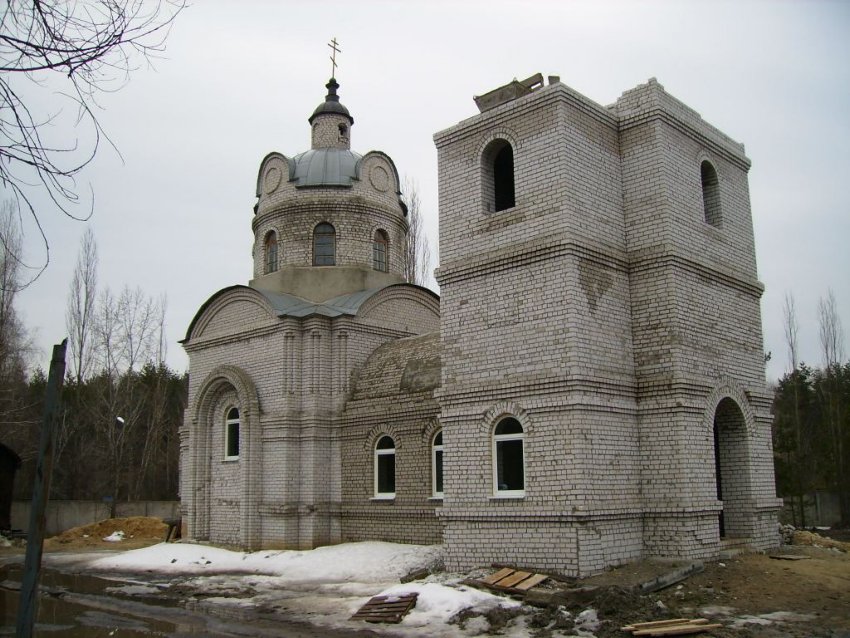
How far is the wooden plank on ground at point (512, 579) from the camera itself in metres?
10.3

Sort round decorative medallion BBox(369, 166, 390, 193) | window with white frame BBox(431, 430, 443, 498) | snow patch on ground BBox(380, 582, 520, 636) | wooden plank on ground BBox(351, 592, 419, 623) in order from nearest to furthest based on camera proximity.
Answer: snow patch on ground BBox(380, 582, 520, 636) → wooden plank on ground BBox(351, 592, 419, 623) → window with white frame BBox(431, 430, 443, 498) → round decorative medallion BBox(369, 166, 390, 193)

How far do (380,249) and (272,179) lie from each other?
3347 mm

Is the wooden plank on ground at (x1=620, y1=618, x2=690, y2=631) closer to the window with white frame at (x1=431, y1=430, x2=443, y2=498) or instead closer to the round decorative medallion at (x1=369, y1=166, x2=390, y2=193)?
the window with white frame at (x1=431, y1=430, x2=443, y2=498)

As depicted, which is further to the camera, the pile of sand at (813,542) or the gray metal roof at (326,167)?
the gray metal roof at (326,167)

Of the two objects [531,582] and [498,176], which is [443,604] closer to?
[531,582]

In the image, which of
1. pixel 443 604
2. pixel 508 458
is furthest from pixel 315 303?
pixel 443 604

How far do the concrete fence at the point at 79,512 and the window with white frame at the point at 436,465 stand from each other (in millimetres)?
16913

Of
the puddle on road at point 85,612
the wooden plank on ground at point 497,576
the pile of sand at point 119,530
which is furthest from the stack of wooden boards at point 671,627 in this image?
the pile of sand at point 119,530

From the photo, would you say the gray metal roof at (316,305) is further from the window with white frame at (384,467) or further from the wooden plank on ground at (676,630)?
the wooden plank on ground at (676,630)

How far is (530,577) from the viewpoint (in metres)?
10.5

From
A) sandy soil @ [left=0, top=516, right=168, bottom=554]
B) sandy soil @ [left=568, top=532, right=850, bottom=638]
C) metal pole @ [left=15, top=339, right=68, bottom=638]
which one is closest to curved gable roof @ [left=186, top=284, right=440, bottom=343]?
sandy soil @ [left=0, top=516, right=168, bottom=554]

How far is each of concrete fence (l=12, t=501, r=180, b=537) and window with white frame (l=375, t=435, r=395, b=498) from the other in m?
15.4

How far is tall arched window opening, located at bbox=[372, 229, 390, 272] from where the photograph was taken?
2055cm

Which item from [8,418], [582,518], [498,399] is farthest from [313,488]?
[8,418]
